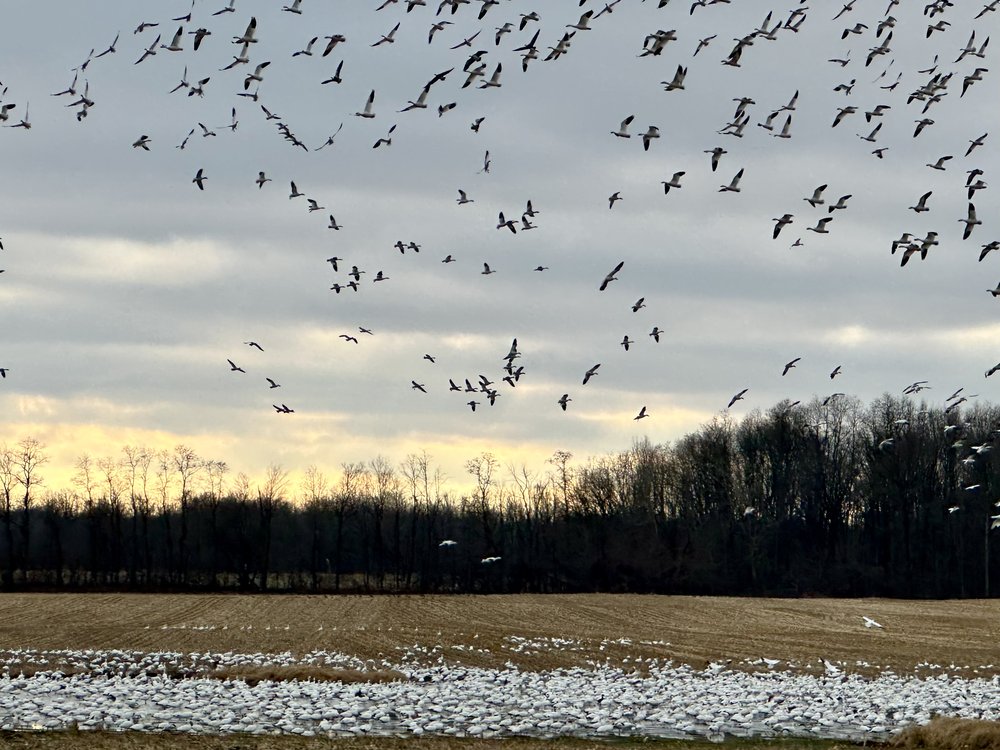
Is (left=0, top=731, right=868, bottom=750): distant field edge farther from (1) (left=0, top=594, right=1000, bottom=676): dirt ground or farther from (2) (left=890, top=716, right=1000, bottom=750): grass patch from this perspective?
(1) (left=0, top=594, right=1000, bottom=676): dirt ground

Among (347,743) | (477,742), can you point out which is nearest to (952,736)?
(477,742)

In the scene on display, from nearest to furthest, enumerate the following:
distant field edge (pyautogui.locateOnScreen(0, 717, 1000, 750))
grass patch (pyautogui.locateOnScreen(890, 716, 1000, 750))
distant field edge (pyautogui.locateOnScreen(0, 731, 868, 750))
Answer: distant field edge (pyautogui.locateOnScreen(0, 731, 868, 750)) < distant field edge (pyautogui.locateOnScreen(0, 717, 1000, 750)) < grass patch (pyautogui.locateOnScreen(890, 716, 1000, 750))

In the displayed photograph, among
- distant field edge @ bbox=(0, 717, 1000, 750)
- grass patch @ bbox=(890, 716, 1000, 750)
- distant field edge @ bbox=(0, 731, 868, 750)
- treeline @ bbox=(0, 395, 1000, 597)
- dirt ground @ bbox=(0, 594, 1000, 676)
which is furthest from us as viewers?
treeline @ bbox=(0, 395, 1000, 597)

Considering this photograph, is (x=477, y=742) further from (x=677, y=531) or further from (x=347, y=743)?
(x=677, y=531)

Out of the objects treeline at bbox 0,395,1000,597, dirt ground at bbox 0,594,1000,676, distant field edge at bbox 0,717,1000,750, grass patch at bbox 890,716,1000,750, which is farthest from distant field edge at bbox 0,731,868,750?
treeline at bbox 0,395,1000,597

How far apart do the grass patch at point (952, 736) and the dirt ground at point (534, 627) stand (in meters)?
13.4

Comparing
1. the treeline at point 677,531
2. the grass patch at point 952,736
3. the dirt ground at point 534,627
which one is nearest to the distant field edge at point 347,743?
the grass patch at point 952,736

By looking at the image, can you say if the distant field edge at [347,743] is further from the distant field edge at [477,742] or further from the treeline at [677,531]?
the treeline at [677,531]

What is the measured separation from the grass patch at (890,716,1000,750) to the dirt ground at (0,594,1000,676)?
13.4m

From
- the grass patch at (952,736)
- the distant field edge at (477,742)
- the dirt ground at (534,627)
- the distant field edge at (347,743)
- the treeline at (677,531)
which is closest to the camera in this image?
the distant field edge at (347,743)

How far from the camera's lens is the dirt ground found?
41719 millimetres

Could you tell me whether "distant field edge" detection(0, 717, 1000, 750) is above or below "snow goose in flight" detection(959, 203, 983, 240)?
below

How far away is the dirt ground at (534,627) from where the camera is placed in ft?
137

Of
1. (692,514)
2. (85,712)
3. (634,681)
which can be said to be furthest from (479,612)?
(692,514)
